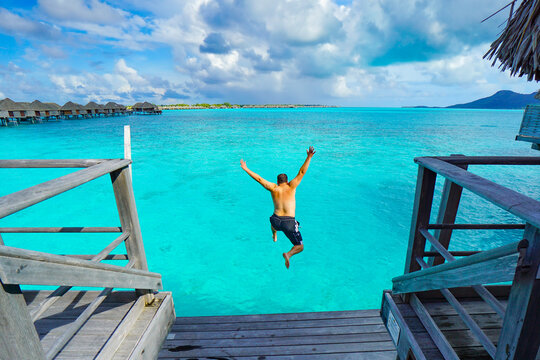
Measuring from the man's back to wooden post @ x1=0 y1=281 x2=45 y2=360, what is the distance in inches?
140

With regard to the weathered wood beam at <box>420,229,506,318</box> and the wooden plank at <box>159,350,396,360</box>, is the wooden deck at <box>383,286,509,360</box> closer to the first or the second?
the wooden plank at <box>159,350,396,360</box>

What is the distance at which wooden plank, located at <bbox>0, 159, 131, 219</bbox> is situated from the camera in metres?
1.19

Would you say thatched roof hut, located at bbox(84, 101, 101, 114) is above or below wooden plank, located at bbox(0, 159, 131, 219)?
above

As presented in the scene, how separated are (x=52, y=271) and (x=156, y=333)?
1927 millimetres

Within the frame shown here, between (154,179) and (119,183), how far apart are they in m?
14.1

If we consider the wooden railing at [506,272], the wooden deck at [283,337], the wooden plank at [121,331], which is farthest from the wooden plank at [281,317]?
the wooden railing at [506,272]

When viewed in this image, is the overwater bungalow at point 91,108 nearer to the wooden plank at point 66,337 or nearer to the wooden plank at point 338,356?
the wooden plank at point 66,337

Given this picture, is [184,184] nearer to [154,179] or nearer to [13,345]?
[154,179]

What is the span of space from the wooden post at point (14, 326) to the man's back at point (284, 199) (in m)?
3.57

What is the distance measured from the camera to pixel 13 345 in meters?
1.09

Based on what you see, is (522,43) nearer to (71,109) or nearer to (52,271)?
(52,271)

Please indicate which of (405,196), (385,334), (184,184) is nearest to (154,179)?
(184,184)

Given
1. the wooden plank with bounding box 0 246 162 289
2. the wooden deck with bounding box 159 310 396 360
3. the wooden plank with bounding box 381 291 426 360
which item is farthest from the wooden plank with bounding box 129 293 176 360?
the wooden plank with bounding box 381 291 426 360

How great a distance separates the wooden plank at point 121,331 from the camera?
7.23 ft
